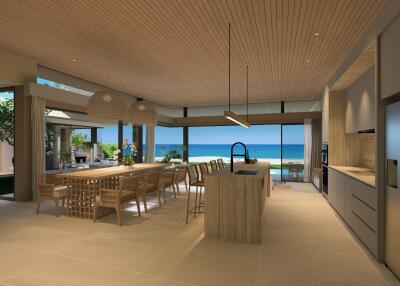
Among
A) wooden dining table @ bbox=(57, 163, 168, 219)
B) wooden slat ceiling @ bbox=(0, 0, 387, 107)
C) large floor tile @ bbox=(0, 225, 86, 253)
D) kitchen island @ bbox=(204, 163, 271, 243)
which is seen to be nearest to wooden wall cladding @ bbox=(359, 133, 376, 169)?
wooden slat ceiling @ bbox=(0, 0, 387, 107)

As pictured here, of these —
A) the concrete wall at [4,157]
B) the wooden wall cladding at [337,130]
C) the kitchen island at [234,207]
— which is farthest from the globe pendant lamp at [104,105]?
the concrete wall at [4,157]

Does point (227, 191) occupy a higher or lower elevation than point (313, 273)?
higher

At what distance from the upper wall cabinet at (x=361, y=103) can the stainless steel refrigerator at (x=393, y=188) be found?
4.18 feet

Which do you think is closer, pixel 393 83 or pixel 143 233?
pixel 393 83

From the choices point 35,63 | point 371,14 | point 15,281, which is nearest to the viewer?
point 15,281

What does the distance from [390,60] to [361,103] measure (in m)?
1.98

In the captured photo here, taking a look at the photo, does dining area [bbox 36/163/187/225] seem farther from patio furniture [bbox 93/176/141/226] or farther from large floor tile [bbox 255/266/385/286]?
large floor tile [bbox 255/266/385/286]

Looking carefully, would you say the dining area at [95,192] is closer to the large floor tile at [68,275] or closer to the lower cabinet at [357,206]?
the large floor tile at [68,275]

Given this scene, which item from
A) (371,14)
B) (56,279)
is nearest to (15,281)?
(56,279)

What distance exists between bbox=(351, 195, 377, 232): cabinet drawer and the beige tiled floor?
36 cm

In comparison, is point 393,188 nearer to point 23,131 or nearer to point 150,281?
point 150,281

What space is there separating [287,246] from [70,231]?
10.1 ft

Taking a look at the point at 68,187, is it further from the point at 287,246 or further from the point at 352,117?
the point at 352,117

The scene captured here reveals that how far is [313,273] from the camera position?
2.49 meters
